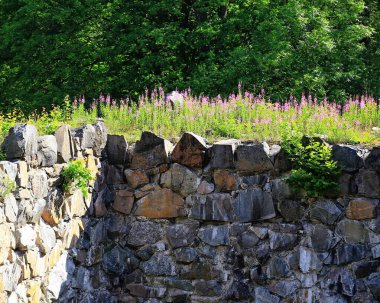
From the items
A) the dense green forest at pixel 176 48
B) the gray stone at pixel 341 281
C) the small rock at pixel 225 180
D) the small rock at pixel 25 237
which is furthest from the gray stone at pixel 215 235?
the dense green forest at pixel 176 48

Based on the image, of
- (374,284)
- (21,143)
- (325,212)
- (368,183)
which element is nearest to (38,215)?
(21,143)

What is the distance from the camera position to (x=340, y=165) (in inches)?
303

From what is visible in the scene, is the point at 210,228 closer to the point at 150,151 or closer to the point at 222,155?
the point at 222,155

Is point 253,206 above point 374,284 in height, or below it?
above

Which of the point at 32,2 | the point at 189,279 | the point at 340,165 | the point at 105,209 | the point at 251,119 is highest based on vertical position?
the point at 32,2

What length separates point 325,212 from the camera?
7773 mm

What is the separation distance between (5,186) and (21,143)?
1.79 feet

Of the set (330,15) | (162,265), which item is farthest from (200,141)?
(330,15)

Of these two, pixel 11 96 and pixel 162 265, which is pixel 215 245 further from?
pixel 11 96

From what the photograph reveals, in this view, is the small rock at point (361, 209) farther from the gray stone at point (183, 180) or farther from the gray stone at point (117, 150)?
the gray stone at point (117, 150)

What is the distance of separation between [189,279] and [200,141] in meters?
1.68

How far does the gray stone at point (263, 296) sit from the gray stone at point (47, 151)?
282 cm

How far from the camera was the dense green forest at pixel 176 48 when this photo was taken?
13.3 m

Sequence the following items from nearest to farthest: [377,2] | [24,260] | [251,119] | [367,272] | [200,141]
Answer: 1. [24,260]
2. [367,272]
3. [200,141]
4. [251,119]
5. [377,2]
